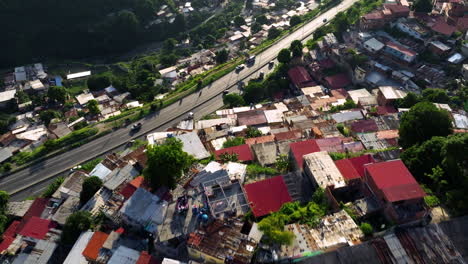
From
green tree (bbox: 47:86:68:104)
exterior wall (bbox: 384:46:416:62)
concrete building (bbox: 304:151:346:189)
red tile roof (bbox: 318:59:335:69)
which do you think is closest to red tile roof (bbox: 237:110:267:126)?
concrete building (bbox: 304:151:346:189)

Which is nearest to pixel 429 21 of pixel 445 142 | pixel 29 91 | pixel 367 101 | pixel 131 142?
pixel 367 101

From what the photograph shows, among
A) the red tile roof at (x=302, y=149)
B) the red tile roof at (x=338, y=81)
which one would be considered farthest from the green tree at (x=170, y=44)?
the red tile roof at (x=302, y=149)

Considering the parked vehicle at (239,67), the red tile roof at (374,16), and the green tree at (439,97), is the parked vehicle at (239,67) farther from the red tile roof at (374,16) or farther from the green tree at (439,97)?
the green tree at (439,97)

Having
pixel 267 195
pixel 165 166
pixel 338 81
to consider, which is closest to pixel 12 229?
pixel 165 166

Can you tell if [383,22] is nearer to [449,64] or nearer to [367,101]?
[449,64]

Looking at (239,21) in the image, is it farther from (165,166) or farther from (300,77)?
(165,166)

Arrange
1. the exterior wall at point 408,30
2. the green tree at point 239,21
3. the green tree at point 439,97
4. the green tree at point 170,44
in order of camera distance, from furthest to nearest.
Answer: the green tree at point 239,21, the green tree at point 170,44, the exterior wall at point 408,30, the green tree at point 439,97
